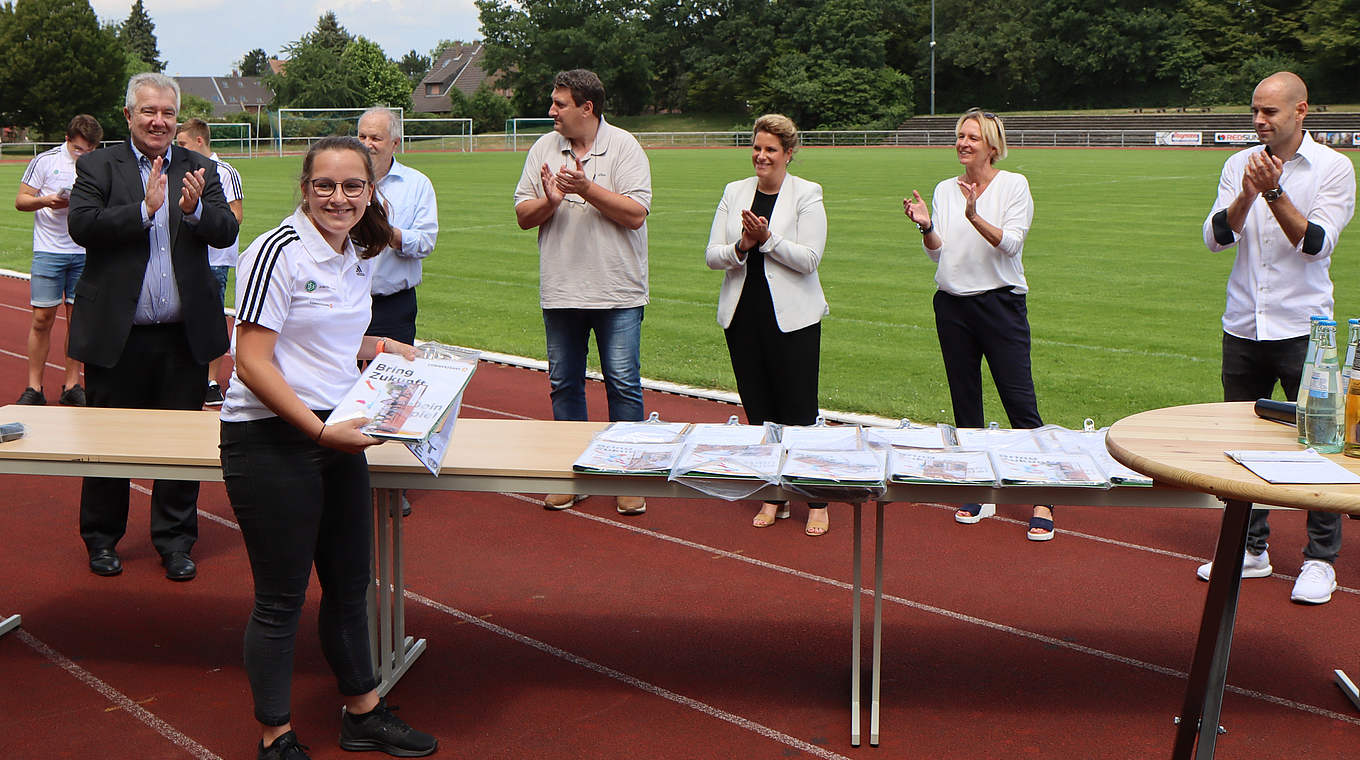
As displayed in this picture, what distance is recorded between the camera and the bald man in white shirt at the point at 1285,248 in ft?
16.2

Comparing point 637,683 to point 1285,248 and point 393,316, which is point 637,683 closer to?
point 393,316

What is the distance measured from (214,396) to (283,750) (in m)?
5.78

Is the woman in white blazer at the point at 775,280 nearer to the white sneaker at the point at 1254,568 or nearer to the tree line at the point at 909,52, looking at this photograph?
the white sneaker at the point at 1254,568

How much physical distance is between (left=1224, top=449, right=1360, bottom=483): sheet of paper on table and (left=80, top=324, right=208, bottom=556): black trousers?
4.21 metres

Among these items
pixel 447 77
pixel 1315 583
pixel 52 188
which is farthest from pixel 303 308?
pixel 447 77

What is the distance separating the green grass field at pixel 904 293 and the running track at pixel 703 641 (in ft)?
6.15

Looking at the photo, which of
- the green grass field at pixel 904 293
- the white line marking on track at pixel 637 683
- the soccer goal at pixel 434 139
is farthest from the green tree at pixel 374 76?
the white line marking on track at pixel 637 683

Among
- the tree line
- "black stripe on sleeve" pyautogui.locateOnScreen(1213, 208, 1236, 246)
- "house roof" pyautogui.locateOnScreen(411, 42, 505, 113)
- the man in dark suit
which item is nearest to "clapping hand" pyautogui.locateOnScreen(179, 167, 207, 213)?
the man in dark suit

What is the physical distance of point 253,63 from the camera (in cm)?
16875

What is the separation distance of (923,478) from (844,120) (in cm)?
Answer: 7365

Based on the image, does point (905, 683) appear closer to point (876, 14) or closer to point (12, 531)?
point (12, 531)

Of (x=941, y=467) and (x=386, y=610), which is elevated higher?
(x=941, y=467)

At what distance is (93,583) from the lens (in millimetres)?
5406

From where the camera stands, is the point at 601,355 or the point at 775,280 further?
the point at 601,355
